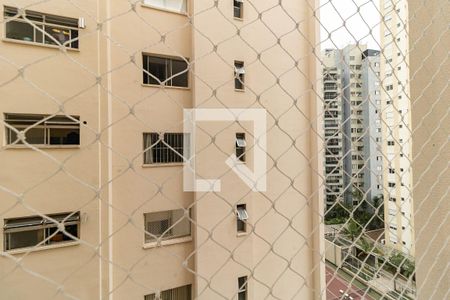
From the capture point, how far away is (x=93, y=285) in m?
2.14

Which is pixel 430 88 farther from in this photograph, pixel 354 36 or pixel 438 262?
pixel 438 262

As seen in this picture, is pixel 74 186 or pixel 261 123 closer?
pixel 261 123

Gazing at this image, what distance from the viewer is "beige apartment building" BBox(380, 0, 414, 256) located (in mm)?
470

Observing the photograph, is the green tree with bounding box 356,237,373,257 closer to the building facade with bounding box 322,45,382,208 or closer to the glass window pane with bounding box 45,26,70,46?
the building facade with bounding box 322,45,382,208

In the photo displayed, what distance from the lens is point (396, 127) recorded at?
1.73ft

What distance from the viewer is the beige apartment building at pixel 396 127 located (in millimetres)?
470

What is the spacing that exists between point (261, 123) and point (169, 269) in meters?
2.21

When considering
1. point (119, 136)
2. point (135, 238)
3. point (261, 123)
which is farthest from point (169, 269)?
point (261, 123)

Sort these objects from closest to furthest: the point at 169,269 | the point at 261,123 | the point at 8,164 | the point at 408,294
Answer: the point at 408,294 → the point at 261,123 → the point at 8,164 → the point at 169,269

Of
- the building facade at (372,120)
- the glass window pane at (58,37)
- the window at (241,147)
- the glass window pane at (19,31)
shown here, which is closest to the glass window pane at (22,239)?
the glass window pane at (19,31)

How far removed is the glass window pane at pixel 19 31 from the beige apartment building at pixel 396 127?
7.47ft

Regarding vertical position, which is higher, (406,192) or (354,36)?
(354,36)

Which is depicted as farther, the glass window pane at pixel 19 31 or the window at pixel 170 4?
the window at pixel 170 4

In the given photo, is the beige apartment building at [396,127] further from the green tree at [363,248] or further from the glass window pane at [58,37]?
the glass window pane at [58,37]
